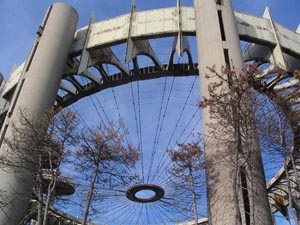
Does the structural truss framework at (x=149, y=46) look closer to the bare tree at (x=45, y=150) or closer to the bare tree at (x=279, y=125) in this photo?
the bare tree at (x=45, y=150)

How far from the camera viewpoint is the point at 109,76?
2894 cm

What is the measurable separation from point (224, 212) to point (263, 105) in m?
5.71

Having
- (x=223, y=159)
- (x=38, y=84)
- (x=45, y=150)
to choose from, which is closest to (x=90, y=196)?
(x=45, y=150)

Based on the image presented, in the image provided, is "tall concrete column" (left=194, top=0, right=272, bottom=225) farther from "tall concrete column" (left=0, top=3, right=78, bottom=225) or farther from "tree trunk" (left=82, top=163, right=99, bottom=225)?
"tall concrete column" (left=0, top=3, right=78, bottom=225)

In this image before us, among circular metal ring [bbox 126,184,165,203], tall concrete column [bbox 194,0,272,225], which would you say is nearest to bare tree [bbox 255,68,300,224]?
tall concrete column [bbox 194,0,272,225]

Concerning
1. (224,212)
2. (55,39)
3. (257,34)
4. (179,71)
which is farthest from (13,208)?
(257,34)

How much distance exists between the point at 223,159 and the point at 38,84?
575 inches

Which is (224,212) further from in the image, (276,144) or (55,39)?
(55,39)

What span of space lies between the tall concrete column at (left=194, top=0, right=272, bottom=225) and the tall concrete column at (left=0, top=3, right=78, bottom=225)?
33.1 ft

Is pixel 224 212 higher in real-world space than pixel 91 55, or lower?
lower

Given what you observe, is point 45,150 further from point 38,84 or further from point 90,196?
point 38,84

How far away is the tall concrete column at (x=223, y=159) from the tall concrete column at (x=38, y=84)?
33.1 ft

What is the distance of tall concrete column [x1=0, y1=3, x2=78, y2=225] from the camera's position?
1974 centimetres

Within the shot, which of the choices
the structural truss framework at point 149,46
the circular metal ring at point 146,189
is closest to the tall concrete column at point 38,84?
the structural truss framework at point 149,46
